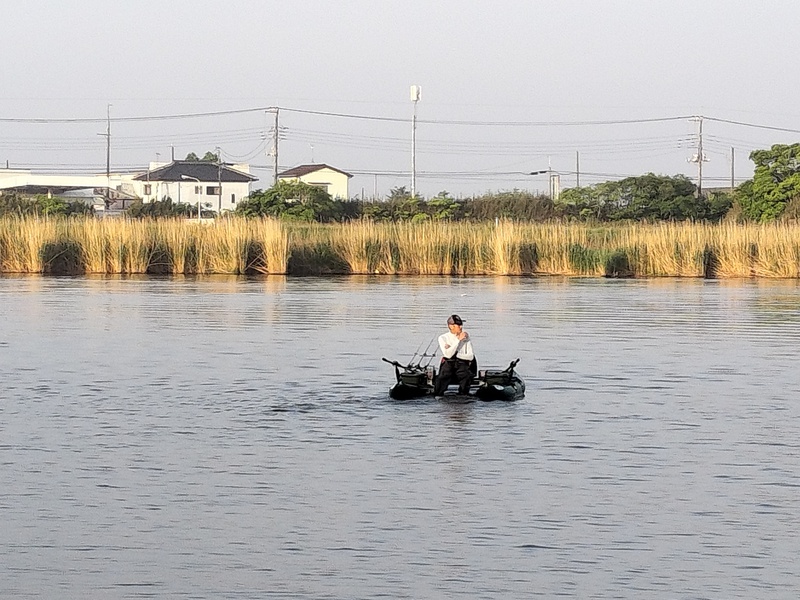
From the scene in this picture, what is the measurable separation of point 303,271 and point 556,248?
7801 millimetres

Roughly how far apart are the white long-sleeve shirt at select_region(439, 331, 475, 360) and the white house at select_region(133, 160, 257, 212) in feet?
357

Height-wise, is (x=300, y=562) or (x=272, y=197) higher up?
(x=272, y=197)

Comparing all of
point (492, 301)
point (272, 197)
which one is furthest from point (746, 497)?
point (272, 197)

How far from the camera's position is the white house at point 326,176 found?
14000 centimetres

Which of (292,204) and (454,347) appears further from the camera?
(292,204)

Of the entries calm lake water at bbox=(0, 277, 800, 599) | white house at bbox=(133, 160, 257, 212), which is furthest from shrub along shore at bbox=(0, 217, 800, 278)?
white house at bbox=(133, 160, 257, 212)

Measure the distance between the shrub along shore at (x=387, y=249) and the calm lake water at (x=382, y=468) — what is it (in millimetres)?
18580

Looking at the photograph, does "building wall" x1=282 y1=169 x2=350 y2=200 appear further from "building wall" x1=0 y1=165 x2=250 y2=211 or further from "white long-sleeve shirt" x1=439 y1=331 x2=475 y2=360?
Answer: "white long-sleeve shirt" x1=439 y1=331 x2=475 y2=360

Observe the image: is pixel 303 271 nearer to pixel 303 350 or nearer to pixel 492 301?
pixel 492 301

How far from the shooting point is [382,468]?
506 inches

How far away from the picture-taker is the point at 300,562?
9.69 meters

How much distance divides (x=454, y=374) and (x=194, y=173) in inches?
4680

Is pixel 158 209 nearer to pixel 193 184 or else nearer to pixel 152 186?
pixel 193 184

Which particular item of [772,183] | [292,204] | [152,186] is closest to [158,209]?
[292,204]
